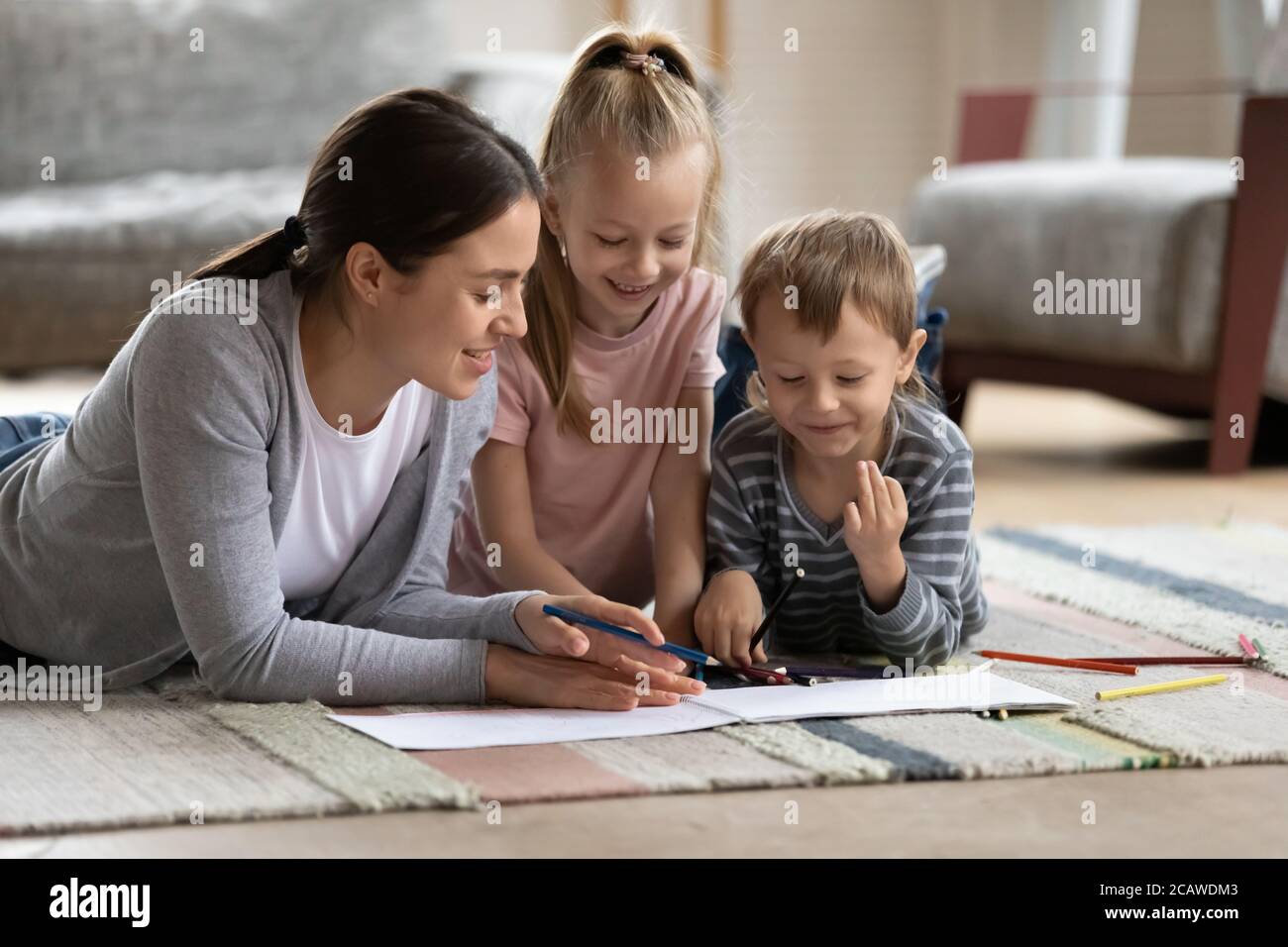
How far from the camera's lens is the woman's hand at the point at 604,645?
4.26 ft

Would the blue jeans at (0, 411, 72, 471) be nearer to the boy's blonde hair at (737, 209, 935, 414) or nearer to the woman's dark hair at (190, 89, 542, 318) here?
the woman's dark hair at (190, 89, 542, 318)

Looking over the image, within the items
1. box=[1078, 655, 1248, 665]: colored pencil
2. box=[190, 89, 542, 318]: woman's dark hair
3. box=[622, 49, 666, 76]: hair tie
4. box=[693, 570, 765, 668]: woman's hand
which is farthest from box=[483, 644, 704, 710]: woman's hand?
box=[622, 49, 666, 76]: hair tie

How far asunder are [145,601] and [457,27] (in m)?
Result: 3.17

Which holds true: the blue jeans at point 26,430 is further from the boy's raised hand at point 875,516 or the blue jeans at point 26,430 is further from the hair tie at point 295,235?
the boy's raised hand at point 875,516

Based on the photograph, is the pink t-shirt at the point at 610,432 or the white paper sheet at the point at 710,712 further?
the pink t-shirt at the point at 610,432

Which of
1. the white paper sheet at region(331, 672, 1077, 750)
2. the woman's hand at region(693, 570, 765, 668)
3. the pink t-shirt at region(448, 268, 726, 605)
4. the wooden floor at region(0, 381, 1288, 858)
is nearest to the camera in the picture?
the wooden floor at region(0, 381, 1288, 858)

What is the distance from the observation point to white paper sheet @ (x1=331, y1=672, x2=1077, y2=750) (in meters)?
1.24

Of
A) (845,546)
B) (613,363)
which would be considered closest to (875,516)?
(845,546)

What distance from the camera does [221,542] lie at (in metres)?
Answer: 1.25

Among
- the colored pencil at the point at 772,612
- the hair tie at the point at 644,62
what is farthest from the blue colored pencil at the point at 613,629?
the hair tie at the point at 644,62

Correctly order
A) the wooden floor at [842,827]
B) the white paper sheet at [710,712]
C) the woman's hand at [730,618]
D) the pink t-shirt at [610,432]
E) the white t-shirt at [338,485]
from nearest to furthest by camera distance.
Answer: the wooden floor at [842,827], the white paper sheet at [710,712], the white t-shirt at [338,485], the woman's hand at [730,618], the pink t-shirt at [610,432]

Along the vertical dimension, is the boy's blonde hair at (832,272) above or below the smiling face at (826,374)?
above

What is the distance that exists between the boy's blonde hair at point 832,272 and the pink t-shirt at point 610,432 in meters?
0.11

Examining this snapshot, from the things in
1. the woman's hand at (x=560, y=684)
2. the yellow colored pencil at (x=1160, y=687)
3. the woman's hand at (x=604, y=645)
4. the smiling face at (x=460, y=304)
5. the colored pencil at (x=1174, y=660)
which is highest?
the smiling face at (x=460, y=304)
